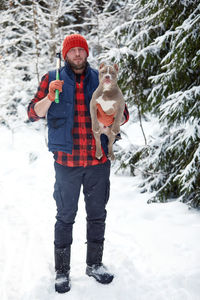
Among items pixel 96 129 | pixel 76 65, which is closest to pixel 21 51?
pixel 76 65

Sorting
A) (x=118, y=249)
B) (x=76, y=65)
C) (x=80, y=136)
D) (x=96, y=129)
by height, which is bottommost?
(x=118, y=249)

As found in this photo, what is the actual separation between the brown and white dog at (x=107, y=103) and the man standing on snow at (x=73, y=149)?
448 mm

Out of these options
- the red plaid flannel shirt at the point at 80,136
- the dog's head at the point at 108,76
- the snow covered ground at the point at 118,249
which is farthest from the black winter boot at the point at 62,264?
the dog's head at the point at 108,76

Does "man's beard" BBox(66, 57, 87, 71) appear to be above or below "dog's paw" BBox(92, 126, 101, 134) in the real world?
above

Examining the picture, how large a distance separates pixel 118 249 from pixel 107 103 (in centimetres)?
215

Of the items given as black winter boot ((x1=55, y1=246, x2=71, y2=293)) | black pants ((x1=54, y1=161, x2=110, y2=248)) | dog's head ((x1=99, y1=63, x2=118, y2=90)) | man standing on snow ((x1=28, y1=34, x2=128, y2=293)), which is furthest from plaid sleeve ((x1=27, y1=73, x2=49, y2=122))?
black winter boot ((x1=55, y1=246, x2=71, y2=293))

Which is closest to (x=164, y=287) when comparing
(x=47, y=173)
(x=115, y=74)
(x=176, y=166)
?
(x=115, y=74)

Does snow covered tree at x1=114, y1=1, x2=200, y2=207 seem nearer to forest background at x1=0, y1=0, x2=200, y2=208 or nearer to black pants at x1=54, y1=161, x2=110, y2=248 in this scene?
forest background at x1=0, y1=0, x2=200, y2=208

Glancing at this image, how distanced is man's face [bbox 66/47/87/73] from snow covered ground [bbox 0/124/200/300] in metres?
2.05

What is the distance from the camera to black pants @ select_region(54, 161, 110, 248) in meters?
2.58

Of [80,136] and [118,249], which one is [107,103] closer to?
[80,136]

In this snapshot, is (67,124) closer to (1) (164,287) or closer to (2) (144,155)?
(1) (164,287)

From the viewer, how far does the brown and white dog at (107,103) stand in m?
1.82

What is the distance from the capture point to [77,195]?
8.67ft
